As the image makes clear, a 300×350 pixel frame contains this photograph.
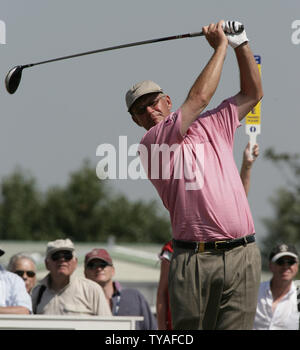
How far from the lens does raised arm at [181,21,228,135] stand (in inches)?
195

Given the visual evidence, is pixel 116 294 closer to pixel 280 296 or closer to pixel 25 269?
pixel 25 269

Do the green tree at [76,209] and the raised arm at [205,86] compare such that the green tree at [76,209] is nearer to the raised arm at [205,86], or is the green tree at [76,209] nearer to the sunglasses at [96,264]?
the sunglasses at [96,264]

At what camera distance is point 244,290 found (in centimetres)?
504

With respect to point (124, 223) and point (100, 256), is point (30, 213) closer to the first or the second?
point (124, 223)

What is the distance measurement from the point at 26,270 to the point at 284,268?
2652 millimetres

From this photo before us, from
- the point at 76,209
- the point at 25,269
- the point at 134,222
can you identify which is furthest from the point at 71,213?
the point at 25,269

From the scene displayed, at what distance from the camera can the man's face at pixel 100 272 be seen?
8.87 meters

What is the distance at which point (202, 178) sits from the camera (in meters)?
4.98

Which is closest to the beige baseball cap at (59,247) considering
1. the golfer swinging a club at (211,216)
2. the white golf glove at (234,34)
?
the golfer swinging a club at (211,216)

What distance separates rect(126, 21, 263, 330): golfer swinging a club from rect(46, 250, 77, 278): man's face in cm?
331

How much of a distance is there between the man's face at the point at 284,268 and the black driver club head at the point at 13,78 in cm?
309

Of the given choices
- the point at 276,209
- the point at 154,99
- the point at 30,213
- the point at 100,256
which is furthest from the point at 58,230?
the point at 154,99
